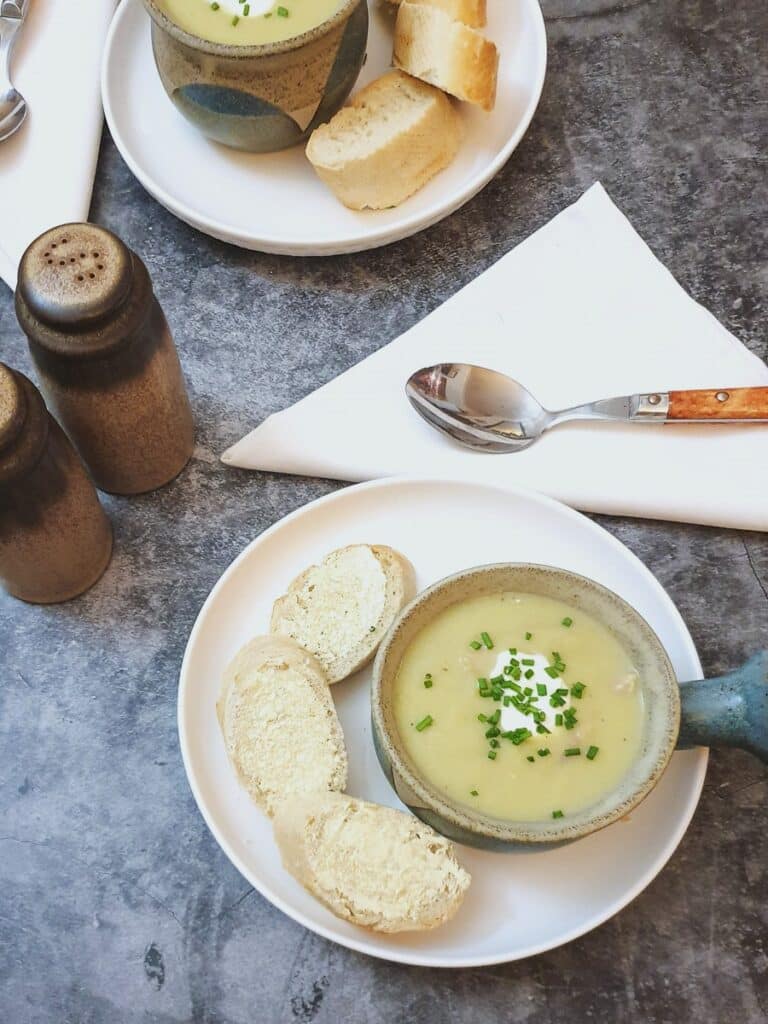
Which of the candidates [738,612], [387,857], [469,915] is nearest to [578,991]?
[469,915]

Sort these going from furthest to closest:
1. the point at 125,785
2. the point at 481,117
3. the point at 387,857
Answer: the point at 481,117 → the point at 125,785 → the point at 387,857

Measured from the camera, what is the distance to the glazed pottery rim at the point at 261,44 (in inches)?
59.9

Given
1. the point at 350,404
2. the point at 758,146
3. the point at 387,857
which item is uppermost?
the point at 758,146

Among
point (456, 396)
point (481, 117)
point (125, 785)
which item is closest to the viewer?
point (125, 785)

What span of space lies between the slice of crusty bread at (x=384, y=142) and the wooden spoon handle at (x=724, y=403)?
0.52 metres

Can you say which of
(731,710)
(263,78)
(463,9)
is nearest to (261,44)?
(263,78)

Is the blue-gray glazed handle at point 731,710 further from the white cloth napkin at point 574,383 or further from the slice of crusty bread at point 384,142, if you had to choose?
the slice of crusty bread at point 384,142

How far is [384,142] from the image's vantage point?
1603 mm

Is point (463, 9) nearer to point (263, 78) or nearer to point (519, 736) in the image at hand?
point (263, 78)

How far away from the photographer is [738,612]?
1478mm

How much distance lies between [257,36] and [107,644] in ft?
2.99

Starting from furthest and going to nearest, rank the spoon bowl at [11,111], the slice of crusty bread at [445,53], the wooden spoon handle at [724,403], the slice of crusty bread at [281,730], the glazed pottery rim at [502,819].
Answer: the spoon bowl at [11,111]
the slice of crusty bread at [445,53]
the wooden spoon handle at [724,403]
the slice of crusty bread at [281,730]
the glazed pottery rim at [502,819]

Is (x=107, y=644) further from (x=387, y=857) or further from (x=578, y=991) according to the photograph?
(x=578, y=991)


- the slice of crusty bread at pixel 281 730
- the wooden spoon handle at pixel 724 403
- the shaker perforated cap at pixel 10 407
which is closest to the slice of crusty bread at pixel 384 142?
the wooden spoon handle at pixel 724 403
